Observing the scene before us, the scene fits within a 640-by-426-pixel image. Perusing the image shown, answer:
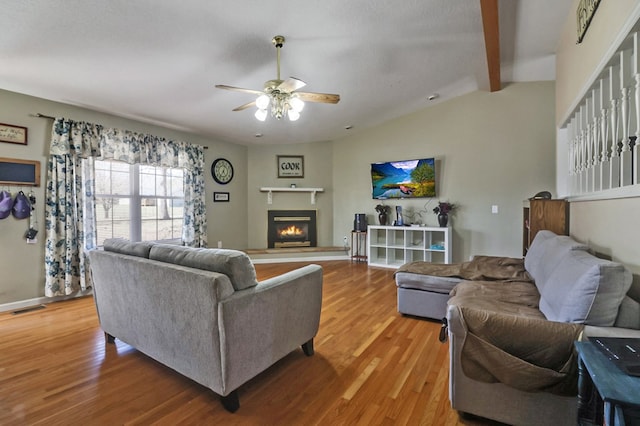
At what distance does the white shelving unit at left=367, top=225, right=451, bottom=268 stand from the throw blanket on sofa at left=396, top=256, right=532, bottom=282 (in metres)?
1.56

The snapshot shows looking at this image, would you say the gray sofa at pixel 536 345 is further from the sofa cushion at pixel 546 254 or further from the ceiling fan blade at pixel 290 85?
the ceiling fan blade at pixel 290 85

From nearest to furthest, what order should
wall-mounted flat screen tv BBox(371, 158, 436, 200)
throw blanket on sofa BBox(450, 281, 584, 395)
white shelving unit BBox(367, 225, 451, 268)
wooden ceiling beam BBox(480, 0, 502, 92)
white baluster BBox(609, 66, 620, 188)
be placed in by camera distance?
throw blanket on sofa BBox(450, 281, 584, 395) < white baluster BBox(609, 66, 620, 188) < wooden ceiling beam BBox(480, 0, 502, 92) < white shelving unit BBox(367, 225, 451, 268) < wall-mounted flat screen tv BBox(371, 158, 436, 200)

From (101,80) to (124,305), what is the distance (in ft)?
8.31

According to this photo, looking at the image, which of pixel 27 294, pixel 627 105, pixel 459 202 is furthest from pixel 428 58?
pixel 27 294

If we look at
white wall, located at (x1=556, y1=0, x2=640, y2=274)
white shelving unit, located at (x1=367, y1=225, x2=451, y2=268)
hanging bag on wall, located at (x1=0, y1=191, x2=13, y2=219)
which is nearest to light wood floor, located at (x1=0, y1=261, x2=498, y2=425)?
hanging bag on wall, located at (x1=0, y1=191, x2=13, y2=219)

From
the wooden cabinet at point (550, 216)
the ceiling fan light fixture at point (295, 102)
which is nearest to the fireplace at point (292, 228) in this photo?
the ceiling fan light fixture at point (295, 102)

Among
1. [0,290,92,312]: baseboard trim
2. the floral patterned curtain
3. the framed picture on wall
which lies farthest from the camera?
the framed picture on wall

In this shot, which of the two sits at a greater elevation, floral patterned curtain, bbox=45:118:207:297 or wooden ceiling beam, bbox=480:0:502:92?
wooden ceiling beam, bbox=480:0:502:92

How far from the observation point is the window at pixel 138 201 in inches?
169

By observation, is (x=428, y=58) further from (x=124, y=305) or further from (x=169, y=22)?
(x=124, y=305)

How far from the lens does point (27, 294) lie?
357 centimetres

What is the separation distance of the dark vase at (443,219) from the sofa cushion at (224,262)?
4.11 m

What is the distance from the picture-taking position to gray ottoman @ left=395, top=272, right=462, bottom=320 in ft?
9.66

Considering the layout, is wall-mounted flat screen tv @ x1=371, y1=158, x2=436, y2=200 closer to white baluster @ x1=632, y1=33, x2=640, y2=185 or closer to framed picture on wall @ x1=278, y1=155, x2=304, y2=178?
framed picture on wall @ x1=278, y1=155, x2=304, y2=178
